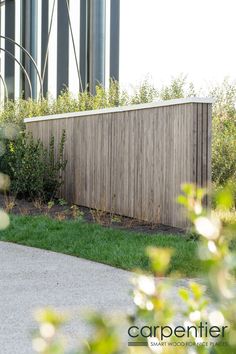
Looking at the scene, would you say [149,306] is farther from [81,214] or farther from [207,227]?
[81,214]

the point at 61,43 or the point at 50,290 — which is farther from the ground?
the point at 61,43

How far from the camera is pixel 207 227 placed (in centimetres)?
122

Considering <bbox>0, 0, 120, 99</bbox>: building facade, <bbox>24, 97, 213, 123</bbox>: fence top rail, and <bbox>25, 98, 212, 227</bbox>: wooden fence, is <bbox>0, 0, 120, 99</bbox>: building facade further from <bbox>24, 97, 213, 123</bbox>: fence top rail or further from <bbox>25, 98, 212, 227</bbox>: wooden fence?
<bbox>25, 98, 212, 227</bbox>: wooden fence

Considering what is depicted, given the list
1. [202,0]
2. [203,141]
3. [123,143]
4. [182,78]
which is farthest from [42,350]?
[202,0]

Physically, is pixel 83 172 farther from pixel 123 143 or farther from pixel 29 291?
pixel 29 291

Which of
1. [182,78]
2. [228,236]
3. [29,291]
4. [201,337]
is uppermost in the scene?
[182,78]

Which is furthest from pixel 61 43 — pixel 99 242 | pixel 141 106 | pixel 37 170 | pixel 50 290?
pixel 50 290

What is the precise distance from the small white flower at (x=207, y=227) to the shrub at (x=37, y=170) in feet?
40.6

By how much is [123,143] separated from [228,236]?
34.1 ft

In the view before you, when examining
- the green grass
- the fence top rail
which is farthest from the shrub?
the green grass

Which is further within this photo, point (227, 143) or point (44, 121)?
point (44, 121)

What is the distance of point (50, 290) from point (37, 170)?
790cm

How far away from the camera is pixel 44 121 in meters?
15.1

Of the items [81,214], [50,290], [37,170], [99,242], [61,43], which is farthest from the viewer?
[61,43]
